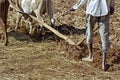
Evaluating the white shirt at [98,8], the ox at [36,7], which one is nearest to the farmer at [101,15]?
the white shirt at [98,8]

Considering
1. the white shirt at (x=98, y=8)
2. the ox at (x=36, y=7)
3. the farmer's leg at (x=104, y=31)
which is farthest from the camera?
the ox at (x=36, y=7)

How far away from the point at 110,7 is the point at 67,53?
73.4 inches

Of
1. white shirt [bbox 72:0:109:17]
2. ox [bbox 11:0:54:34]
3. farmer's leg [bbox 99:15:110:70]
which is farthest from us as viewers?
ox [bbox 11:0:54:34]

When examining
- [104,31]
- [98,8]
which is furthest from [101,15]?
[104,31]

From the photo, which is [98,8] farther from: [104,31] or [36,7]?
[36,7]

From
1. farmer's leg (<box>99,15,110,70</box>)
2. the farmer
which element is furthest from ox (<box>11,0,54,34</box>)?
farmer's leg (<box>99,15,110,70</box>)

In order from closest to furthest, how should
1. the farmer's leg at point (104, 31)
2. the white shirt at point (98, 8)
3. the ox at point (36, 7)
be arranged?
the white shirt at point (98, 8) < the farmer's leg at point (104, 31) < the ox at point (36, 7)

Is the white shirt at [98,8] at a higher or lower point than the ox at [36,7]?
higher

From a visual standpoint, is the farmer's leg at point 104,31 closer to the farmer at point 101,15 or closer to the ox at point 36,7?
the farmer at point 101,15

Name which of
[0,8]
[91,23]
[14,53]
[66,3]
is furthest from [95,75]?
[66,3]

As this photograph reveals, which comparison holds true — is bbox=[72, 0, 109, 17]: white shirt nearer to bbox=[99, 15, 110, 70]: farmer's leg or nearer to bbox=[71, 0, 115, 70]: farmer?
bbox=[71, 0, 115, 70]: farmer

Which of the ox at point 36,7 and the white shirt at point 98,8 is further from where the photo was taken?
the ox at point 36,7

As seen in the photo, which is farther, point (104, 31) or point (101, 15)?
point (104, 31)

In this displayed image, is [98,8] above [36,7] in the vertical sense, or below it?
above
